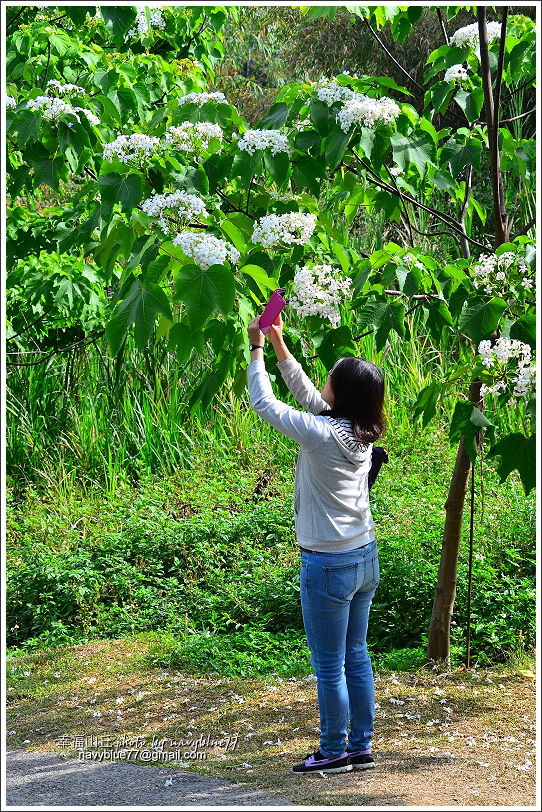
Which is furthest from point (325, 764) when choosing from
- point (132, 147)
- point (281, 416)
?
point (132, 147)

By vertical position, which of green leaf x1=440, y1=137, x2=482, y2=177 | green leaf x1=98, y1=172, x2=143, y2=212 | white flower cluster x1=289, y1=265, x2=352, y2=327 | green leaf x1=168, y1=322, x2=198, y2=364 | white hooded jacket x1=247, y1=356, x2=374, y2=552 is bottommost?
white hooded jacket x1=247, y1=356, x2=374, y2=552

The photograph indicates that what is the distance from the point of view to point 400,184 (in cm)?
349

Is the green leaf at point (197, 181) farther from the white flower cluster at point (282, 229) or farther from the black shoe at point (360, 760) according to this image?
the black shoe at point (360, 760)

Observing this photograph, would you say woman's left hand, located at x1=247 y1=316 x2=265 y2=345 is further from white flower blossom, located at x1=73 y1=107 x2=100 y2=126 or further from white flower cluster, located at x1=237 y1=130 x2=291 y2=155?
white flower blossom, located at x1=73 y1=107 x2=100 y2=126

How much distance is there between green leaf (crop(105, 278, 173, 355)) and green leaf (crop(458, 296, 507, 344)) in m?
0.96

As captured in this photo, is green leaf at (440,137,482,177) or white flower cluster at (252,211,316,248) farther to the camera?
green leaf at (440,137,482,177)

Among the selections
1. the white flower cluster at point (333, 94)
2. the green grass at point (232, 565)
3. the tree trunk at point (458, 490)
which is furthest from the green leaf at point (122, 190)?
the green grass at point (232, 565)

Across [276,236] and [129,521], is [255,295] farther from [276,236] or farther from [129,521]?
[129,521]

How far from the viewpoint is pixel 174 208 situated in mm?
2893

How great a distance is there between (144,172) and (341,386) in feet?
3.26

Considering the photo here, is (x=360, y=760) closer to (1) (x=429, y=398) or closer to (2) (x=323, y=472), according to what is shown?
(2) (x=323, y=472)

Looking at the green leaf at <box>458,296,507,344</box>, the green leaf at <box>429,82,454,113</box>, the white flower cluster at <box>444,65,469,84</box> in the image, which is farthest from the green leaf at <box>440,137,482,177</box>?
the green leaf at <box>458,296,507,344</box>

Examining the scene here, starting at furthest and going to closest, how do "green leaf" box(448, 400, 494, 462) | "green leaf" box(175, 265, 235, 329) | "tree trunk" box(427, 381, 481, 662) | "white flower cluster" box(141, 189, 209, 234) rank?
1. "tree trunk" box(427, 381, 481, 662)
2. "green leaf" box(448, 400, 494, 462)
3. "white flower cluster" box(141, 189, 209, 234)
4. "green leaf" box(175, 265, 235, 329)

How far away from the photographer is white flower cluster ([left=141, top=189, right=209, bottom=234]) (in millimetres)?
2840
